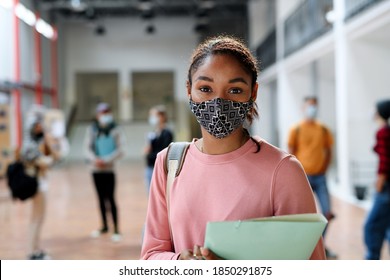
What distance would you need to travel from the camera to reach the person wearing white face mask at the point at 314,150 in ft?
17.9

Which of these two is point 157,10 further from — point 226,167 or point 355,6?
point 226,167

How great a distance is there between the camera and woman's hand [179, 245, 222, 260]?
1274 mm

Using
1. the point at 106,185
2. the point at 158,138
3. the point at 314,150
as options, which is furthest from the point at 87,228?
the point at 314,150

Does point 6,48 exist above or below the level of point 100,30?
below

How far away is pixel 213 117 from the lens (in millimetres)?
1355

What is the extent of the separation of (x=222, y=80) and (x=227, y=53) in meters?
0.08

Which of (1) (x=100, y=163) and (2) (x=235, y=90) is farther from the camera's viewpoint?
(1) (x=100, y=163)

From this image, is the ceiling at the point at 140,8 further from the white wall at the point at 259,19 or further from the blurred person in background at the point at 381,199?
the blurred person in background at the point at 381,199

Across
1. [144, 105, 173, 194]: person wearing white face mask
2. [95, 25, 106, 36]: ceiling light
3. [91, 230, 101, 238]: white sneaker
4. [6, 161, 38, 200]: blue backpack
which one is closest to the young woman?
[6, 161, 38, 200]: blue backpack

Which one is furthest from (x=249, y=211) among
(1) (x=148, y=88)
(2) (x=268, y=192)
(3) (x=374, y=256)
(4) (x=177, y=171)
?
(1) (x=148, y=88)

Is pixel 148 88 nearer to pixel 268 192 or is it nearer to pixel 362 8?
pixel 362 8

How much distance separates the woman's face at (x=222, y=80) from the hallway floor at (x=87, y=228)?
416cm

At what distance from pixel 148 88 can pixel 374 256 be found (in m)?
27.7

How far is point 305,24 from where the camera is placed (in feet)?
46.5
